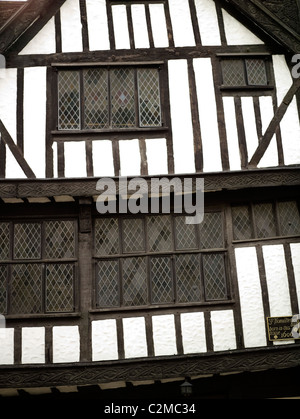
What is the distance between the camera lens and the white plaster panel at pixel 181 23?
1023 centimetres

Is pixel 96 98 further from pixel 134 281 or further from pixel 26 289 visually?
pixel 26 289

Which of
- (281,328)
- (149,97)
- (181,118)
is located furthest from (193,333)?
(149,97)

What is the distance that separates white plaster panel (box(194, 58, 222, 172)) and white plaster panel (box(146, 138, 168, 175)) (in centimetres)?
63

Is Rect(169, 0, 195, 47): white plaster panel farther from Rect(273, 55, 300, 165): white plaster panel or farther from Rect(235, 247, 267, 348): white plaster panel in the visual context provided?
Rect(235, 247, 267, 348): white plaster panel

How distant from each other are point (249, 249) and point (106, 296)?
2309mm

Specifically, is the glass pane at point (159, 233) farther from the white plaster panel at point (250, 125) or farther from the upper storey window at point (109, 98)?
the white plaster panel at point (250, 125)

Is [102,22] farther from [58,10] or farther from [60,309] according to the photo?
[60,309]

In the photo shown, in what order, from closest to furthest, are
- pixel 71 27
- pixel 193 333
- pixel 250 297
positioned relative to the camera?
1. pixel 193 333
2. pixel 250 297
3. pixel 71 27

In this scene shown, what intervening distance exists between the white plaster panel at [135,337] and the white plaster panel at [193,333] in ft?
1.94

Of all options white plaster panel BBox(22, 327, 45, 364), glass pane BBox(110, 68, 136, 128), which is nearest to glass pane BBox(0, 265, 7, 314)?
white plaster panel BBox(22, 327, 45, 364)

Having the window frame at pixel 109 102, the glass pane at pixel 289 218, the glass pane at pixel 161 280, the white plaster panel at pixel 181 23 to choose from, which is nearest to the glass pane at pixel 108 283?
the glass pane at pixel 161 280

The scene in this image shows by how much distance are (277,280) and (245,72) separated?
3.51 metres

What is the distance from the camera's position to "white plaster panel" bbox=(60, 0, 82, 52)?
10148 millimetres

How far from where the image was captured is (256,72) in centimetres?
1018
